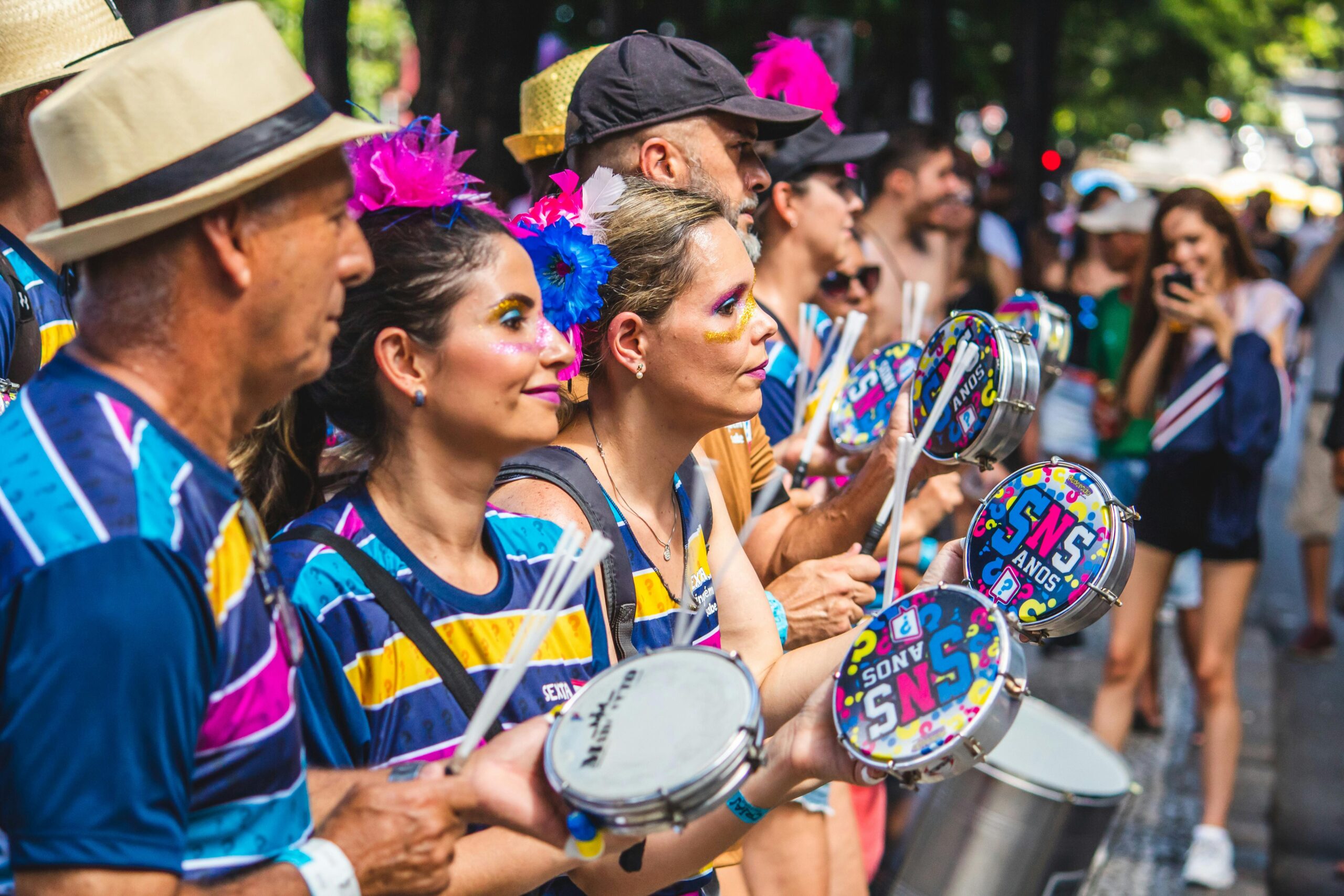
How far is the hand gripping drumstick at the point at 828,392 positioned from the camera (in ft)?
11.8

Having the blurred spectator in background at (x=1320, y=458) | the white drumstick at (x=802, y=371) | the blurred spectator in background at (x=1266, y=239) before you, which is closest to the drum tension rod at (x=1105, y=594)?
the white drumstick at (x=802, y=371)

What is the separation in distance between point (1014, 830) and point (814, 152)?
227cm

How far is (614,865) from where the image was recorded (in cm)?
218

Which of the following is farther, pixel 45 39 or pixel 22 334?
pixel 45 39

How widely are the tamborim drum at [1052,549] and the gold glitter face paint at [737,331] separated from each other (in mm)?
589

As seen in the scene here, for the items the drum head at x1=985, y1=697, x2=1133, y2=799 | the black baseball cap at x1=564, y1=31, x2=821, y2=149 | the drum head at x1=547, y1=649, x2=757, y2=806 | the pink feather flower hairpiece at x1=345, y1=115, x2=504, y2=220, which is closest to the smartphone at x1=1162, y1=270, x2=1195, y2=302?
the drum head at x1=985, y1=697, x2=1133, y2=799

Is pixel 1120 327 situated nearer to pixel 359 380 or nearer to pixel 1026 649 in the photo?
pixel 1026 649

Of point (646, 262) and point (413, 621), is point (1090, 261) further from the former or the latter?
point (413, 621)

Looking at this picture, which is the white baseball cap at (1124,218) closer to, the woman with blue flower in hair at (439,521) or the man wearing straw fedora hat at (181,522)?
the woman with blue flower in hair at (439,521)

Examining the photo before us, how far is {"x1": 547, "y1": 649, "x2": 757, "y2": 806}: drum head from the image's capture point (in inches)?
57.7

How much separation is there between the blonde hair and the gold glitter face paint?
0.10 meters

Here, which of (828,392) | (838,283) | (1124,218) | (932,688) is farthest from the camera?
(1124,218)

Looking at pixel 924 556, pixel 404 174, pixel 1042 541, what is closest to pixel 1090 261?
pixel 924 556

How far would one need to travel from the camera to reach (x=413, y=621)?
1900 mm
